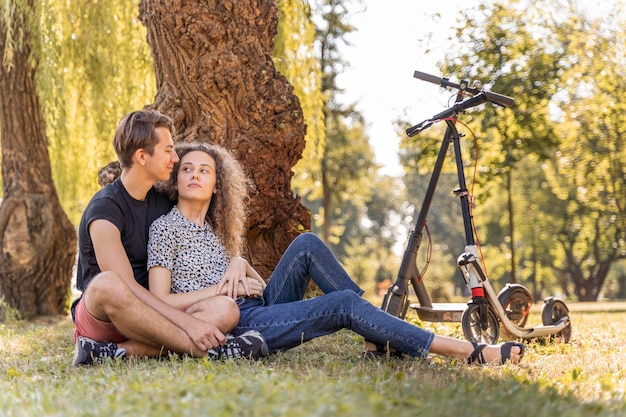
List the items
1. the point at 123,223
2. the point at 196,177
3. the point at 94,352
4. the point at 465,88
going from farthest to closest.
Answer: the point at 465,88 → the point at 196,177 → the point at 123,223 → the point at 94,352

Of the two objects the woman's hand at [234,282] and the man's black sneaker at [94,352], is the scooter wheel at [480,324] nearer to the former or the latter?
the woman's hand at [234,282]

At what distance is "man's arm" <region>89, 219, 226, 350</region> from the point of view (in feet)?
12.9

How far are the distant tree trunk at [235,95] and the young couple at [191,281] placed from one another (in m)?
1.42

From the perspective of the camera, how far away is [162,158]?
167 inches

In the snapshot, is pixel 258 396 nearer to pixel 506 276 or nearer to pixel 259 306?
pixel 259 306

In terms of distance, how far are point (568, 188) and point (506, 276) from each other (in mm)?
12580

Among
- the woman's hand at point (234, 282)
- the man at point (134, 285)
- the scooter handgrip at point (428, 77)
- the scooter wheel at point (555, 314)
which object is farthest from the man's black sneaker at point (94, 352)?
the scooter wheel at point (555, 314)

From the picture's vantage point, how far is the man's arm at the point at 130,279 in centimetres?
394

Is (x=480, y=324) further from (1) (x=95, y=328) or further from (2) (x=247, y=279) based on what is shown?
(1) (x=95, y=328)

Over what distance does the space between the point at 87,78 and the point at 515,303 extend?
7.00 m

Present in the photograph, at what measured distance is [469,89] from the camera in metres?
5.22

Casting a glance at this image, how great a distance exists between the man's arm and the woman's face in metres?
0.48

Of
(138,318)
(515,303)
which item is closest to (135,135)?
(138,318)

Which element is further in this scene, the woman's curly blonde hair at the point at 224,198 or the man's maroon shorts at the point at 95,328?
the woman's curly blonde hair at the point at 224,198
